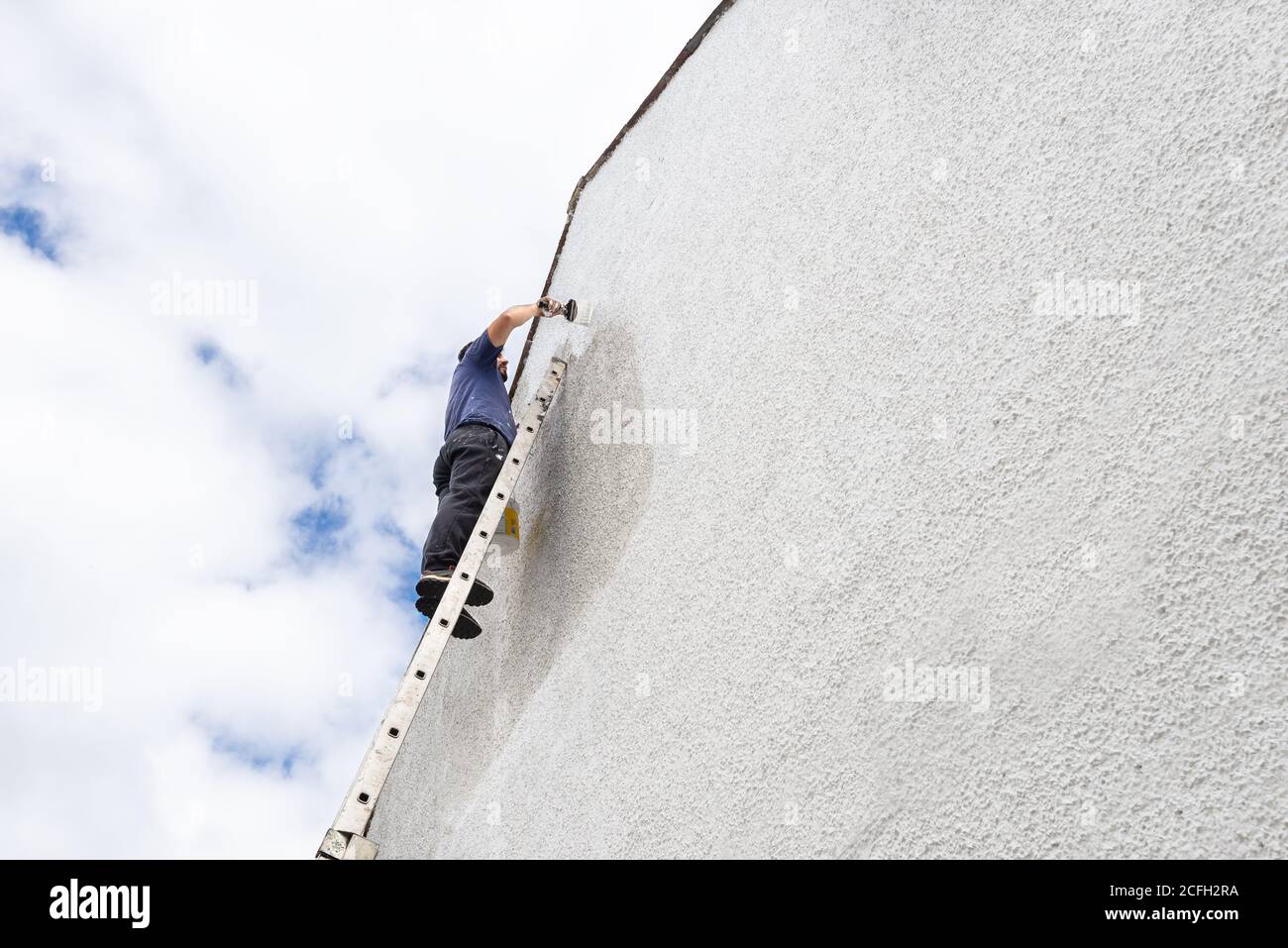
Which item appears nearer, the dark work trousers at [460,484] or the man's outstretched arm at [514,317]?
the dark work trousers at [460,484]

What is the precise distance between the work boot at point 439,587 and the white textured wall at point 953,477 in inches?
16.8

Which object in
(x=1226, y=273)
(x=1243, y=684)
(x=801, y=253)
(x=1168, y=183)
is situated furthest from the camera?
(x=801, y=253)

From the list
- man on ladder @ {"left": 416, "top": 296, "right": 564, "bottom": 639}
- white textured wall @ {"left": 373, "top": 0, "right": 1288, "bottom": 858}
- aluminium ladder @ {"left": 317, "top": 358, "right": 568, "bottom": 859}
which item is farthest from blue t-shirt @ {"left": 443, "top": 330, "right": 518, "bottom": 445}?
white textured wall @ {"left": 373, "top": 0, "right": 1288, "bottom": 858}

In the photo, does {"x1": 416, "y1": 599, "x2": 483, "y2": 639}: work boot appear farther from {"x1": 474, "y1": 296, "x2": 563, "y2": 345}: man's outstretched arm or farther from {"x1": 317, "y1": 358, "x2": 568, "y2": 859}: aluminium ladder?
{"x1": 474, "y1": 296, "x2": 563, "y2": 345}: man's outstretched arm

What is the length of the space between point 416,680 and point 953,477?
2.21m

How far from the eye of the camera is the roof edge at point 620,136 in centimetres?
378

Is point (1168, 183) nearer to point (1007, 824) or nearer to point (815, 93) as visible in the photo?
point (1007, 824)

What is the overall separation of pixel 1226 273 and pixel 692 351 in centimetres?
182

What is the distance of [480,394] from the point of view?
420 cm

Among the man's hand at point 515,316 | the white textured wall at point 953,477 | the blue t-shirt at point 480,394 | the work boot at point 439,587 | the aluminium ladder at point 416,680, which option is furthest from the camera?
the blue t-shirt at point 480,394

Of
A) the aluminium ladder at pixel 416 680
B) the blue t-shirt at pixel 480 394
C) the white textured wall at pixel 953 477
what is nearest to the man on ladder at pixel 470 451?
the blue t-shirt at pixel 480 394

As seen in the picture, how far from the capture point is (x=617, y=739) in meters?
2.64

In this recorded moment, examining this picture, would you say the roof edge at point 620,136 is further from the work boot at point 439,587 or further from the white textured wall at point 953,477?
the work boot at point 439,587
